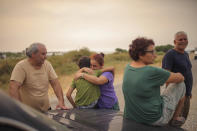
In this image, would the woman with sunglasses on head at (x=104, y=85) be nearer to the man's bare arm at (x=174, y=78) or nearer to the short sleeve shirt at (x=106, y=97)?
the short sleeve shirt at (x=106, y=97)

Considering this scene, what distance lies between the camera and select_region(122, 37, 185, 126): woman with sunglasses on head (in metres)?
2.96

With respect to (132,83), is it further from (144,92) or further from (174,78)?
(174,78)

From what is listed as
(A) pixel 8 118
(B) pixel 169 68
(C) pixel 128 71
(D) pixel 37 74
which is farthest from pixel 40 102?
(A) pixel 8 118

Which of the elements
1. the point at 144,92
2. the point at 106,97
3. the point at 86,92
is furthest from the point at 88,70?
the point at 144,92

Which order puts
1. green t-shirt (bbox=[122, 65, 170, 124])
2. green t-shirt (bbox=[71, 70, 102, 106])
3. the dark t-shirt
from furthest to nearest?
the dark t-shirt
green t-shirt (bbox=[71, 70, 102, 106])
green t-shirt (bbox=[122, 65, 170, 124])

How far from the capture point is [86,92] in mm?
4109

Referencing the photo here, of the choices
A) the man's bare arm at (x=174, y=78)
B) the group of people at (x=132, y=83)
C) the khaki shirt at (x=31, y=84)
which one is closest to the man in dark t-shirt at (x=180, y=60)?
the group of people at (x=132, y=83)

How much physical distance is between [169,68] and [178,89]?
133cm

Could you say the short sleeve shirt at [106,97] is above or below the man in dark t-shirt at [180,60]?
Result: below

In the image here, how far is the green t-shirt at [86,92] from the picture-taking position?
4.09m

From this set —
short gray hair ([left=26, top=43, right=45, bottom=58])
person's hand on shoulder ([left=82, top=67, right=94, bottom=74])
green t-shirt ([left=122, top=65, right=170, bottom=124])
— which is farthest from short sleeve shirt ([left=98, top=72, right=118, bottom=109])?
short gray hair ([left=26, top=43, right=45, bottom=58])

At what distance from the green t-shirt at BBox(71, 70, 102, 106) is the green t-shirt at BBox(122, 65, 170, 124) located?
0.99 metres

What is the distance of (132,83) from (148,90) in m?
0.20

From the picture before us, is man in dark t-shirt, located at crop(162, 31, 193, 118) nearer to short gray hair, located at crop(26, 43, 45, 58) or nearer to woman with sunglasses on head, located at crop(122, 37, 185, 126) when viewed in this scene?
woman with sunglasses on head, located at crop(122, 37, 185, 126)
